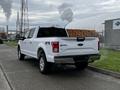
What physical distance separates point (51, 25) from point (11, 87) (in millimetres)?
4471

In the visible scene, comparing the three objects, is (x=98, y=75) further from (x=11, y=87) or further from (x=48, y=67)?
(x=11, y=87)

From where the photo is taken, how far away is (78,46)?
9.54 m

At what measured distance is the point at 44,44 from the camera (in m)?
9.96

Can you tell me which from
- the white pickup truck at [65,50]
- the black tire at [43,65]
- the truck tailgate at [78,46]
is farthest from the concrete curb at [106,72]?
the black tire at [43,65]

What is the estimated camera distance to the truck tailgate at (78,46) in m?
9.23

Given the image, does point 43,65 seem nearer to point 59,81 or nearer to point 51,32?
point 59,81

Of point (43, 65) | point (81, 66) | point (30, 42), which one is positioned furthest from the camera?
point (30, 42)

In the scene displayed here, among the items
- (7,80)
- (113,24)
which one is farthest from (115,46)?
(7,80)

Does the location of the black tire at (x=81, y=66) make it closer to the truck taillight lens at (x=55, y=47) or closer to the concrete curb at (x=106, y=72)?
the concrete curb at (x=106, y=72)

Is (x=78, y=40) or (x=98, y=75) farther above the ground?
(x=78, y=40)

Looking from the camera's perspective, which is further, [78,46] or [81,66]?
[81,66]

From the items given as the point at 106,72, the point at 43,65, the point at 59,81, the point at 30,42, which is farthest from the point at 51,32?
the point at 59,81

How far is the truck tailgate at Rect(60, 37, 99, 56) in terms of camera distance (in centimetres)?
923

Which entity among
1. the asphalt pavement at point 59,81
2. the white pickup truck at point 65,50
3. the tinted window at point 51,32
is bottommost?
the asphalt pavement at point 59,81
